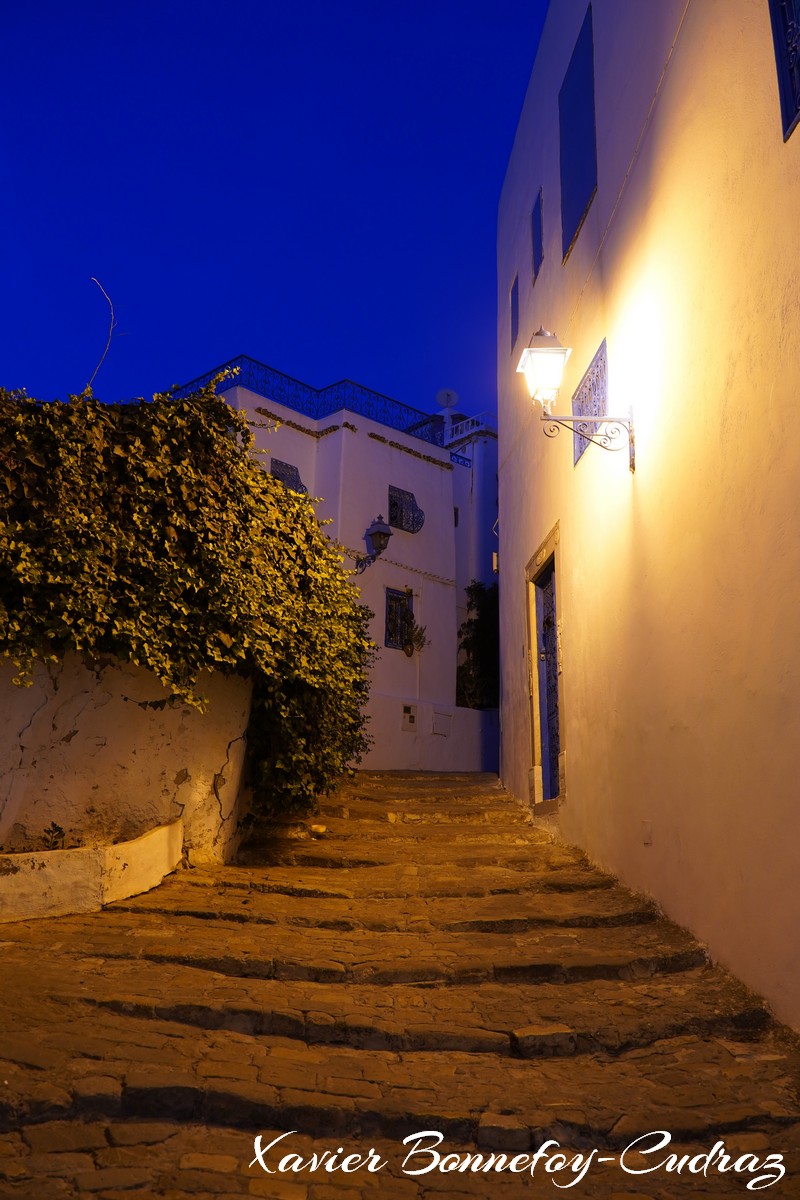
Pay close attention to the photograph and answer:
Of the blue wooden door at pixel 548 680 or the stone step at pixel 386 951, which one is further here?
the blue wooden door at pixel 548 680

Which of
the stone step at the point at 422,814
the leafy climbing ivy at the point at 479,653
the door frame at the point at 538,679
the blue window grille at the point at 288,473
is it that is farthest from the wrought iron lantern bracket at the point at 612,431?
the leafy climbing ivy at the point at 479,653

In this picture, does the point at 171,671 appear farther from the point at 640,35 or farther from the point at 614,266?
the point at 640,35

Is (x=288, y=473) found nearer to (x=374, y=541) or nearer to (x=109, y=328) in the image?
(x=374, y=541)

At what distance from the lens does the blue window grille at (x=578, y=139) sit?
7.84 m

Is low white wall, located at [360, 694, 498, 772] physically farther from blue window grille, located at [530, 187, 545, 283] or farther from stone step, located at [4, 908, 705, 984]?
stone step, located at [4, 908, 705, 984]

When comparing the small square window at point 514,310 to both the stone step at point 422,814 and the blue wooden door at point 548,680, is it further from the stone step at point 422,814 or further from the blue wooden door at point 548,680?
the stone step at point 422,814

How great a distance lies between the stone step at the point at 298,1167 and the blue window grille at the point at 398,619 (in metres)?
14.3

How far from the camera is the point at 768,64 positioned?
13.6ft

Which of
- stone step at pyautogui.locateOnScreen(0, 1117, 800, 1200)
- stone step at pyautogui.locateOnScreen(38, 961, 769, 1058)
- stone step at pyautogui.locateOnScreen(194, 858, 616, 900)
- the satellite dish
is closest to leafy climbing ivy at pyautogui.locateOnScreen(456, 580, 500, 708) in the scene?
the satellite dish

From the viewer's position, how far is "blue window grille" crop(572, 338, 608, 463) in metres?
7.05

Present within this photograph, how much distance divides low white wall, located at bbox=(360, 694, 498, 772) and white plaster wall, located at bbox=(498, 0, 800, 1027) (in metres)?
8.28

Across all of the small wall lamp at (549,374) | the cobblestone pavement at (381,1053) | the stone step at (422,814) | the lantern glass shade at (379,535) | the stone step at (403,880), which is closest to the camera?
the cobblestone pavement at (381,1053)

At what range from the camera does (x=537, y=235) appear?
33.8 feet

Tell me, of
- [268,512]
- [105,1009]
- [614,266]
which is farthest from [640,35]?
[105,1009]
